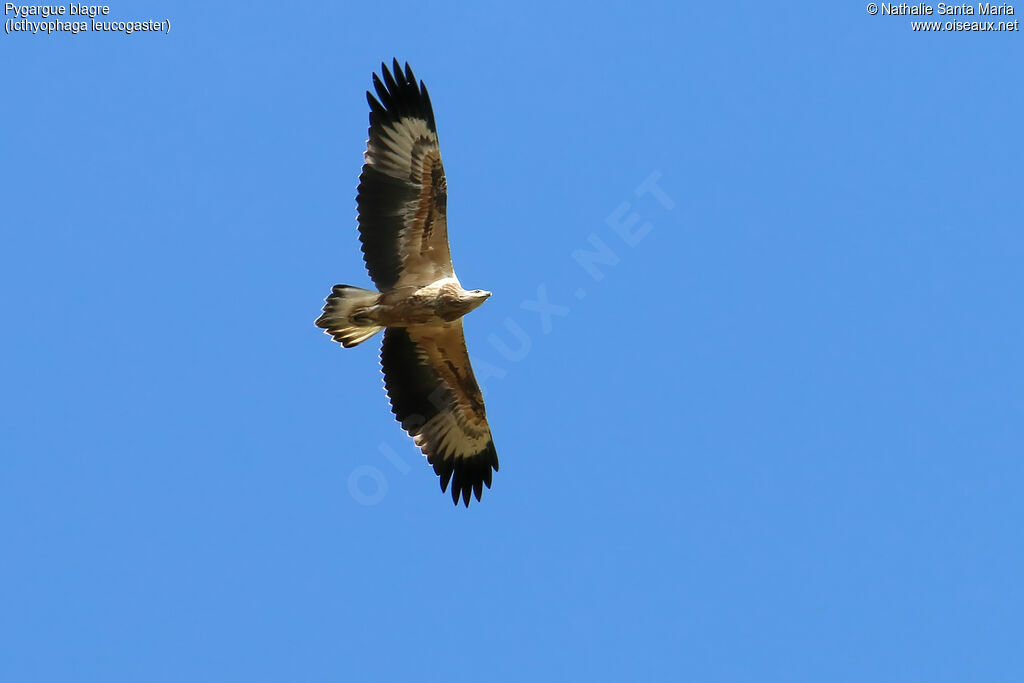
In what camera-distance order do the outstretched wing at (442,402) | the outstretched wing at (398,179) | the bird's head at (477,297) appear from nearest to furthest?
the outstretched wing at (398,179) < the bird's head at (477,297) < the outstretched wing at (442,402)

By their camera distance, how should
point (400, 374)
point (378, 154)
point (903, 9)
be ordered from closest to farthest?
point (378, 154)
point (400, 374)
point (903, 9)

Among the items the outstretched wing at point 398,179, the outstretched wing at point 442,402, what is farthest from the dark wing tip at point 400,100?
the outstretched wing at point 442,402

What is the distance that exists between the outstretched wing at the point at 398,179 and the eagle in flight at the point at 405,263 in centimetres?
1

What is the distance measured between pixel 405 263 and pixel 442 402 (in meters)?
1.83

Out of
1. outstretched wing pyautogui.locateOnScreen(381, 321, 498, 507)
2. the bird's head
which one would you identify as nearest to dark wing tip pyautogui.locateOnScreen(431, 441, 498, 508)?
outstretched wing pyautogui.locateOnScreen(381, 321, 498, 507)

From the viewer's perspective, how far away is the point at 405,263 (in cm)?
1377

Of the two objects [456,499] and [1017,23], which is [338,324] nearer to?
[456,499]

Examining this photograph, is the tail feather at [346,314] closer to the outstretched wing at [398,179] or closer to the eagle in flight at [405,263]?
the eagle in flight at [405,263]

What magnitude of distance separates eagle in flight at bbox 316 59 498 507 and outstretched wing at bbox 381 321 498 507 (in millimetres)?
13

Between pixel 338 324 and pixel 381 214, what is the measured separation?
123 centimetres

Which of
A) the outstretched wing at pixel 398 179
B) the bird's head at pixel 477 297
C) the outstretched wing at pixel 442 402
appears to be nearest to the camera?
the outstretched wing at pixel 398 179

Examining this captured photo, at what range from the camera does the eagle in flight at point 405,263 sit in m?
13.4

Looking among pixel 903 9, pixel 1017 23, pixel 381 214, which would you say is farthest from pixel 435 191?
pixel 1017 23

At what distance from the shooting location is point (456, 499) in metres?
14.9
